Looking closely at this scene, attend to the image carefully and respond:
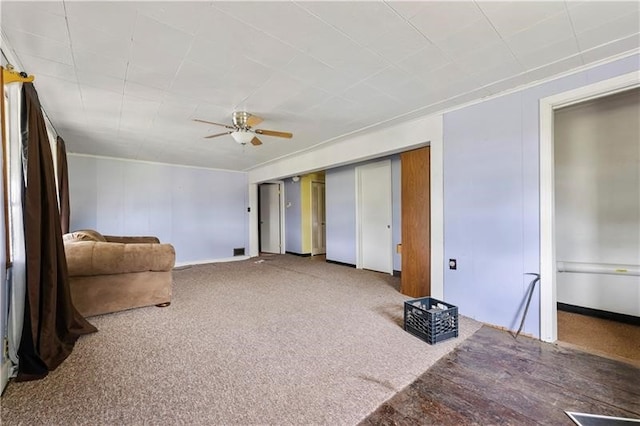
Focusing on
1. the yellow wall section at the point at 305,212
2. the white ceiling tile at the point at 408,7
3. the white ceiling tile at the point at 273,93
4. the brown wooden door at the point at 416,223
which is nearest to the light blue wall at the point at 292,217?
the yellow wall section at the point at 305,212

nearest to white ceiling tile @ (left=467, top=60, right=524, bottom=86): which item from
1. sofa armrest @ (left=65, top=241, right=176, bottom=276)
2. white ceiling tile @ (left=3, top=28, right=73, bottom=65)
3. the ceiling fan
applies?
the ceiling fan

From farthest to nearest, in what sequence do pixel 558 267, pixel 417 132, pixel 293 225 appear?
1. pixel 293 225
2. pixel 417 132
3. pixel 558 267

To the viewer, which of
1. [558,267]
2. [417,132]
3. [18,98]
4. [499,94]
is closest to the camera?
[18,98]

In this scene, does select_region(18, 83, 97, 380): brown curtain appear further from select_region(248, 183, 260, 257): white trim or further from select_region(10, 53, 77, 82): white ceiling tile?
select_region(248, 183, 260, 257): white trim

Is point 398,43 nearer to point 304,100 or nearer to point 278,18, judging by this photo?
point 278,18

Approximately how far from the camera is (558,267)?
3.16 meters

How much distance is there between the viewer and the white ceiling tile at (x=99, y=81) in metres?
2.32

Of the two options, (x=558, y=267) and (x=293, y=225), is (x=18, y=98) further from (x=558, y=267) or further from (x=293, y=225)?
(x=293, y=225)

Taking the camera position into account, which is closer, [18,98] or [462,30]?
[462,30]

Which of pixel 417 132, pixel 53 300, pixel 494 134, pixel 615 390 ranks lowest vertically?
pixel 615 390

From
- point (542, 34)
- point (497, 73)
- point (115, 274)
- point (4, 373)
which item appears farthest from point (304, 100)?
point (4, 373)

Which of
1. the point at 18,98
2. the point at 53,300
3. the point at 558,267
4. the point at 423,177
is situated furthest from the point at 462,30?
the point at 53,300

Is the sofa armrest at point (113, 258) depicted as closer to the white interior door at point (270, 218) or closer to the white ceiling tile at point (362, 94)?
the white ceiling tile at point (362, 94)

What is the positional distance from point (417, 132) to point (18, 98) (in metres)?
3.70
